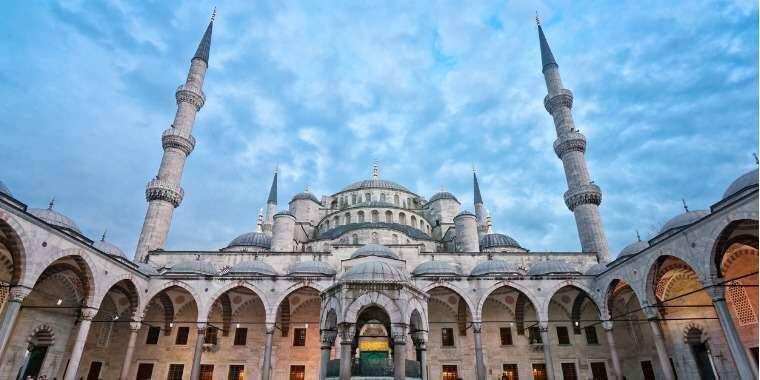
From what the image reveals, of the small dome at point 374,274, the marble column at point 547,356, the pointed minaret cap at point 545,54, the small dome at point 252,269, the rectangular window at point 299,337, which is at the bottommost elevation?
the marble column at point 547,356

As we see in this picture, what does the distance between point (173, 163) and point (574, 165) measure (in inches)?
1035

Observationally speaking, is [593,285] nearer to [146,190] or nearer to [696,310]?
[696,310]

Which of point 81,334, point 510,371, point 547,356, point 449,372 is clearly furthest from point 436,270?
point 81,334

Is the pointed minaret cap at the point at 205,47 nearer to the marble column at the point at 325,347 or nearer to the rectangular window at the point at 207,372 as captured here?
the rectangular window at the point at 207,372

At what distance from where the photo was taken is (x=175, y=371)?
64.9 feet

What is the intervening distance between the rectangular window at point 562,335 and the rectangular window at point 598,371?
5.06 ft

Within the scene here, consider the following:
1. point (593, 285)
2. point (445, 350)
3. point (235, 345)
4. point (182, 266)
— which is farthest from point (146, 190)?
point (593, 285)

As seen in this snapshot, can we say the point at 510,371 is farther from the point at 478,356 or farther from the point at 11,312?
the point at 11,312

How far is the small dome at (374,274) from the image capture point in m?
9.26

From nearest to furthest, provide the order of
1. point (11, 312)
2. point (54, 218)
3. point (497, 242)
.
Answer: point (11, 312)
point (54, 218)
point (497, 242)

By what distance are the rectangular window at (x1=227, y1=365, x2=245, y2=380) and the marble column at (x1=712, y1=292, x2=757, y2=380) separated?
64.5ft

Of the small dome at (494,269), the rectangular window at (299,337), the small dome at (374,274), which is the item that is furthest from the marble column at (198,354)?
the small dome at (494,269)

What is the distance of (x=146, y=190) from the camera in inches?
961

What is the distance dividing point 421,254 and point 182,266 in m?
13.1
